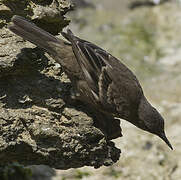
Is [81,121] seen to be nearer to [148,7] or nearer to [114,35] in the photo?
[114,35]

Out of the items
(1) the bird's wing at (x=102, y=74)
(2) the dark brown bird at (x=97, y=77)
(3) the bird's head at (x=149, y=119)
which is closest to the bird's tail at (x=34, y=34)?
(2) the dark brown bird at (x=97, y=77)

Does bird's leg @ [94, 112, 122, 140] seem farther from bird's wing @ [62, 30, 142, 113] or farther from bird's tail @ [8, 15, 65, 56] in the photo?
Result: bird's tail @ [8, 15, 65, 56]

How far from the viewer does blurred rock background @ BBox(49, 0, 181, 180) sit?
7.31 m

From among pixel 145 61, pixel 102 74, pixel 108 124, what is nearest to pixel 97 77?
pixel 102 74

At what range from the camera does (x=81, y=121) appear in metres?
5.38

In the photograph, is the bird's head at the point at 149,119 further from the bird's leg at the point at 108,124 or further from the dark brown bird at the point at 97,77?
the bird's leg at the point at 108,124

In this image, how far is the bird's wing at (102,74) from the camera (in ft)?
19.2

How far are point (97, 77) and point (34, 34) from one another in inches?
42.6

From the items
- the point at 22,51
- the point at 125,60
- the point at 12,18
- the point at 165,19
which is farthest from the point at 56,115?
the point at 165,19

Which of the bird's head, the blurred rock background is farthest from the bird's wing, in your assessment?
the blurred rock background

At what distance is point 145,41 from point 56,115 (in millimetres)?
5421

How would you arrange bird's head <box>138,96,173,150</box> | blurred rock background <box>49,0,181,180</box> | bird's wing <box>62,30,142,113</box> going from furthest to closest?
1. blurred rock background <box>49,0,181,180</box>
2. bird's head <box>138,96,173,150</box>
3. bird's wing <box>62,30,142,113</box>

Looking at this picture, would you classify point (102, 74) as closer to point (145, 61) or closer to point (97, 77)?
point (97, 77)

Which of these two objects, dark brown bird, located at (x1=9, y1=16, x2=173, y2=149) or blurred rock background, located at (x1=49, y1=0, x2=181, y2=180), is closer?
dark brown bird, located at (x1=9, y1=16, x2=173, y2=149)
